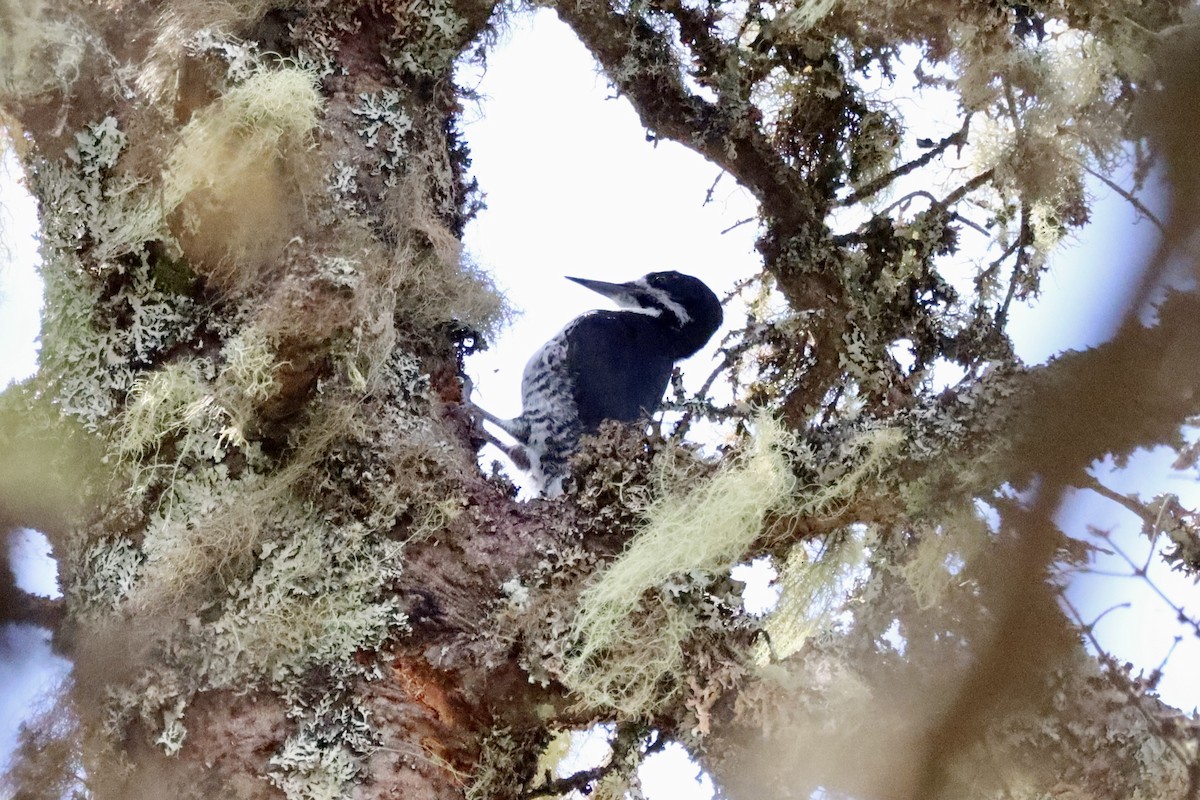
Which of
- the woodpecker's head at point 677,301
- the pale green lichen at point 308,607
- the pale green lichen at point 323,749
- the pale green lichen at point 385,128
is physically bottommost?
the pale green lichen at point 323,749

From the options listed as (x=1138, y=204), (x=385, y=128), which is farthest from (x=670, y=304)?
(x=1138, y=204)

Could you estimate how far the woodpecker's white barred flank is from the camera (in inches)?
95.0

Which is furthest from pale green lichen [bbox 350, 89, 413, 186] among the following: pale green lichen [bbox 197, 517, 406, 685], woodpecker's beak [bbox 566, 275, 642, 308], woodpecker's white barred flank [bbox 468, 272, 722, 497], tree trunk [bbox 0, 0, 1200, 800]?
woodpecker's beak [bbox 566, 275, 642, 308]

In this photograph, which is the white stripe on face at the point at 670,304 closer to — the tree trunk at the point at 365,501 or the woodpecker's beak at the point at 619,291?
the woodpecker's beak at the point at 619,291

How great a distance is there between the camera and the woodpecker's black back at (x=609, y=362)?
7.91ft

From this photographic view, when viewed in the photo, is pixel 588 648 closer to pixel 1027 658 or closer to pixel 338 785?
pixel 338 785

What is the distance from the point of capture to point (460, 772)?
1.31 m

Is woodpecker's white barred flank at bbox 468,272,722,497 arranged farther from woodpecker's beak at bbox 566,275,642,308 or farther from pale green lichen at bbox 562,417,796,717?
pale green lichen at bbox 562,417,796,717

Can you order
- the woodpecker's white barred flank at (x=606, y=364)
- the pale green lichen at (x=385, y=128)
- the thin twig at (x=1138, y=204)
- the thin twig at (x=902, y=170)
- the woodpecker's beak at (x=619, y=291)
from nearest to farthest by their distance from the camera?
1. the thin twig at (x=1138, y=204)
2. the pale green lichen at (x=385, y=128)
3. the thin twig at (x=902, y=170)
4. the woodpecker's white barred flank at (x=606, y=364)
5. the woodpecker's beak at (x=619, y=291)

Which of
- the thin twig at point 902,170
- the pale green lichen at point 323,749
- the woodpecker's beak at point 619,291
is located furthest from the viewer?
the woodpecker's beak at point 619,291

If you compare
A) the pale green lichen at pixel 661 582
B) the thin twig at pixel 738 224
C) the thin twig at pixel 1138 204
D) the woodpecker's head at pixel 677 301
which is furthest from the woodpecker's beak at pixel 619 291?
the thin twig at pixel 1138 204

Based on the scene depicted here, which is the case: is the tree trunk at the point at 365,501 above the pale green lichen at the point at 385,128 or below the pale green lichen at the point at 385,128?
below

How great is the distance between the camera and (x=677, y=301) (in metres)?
2.52

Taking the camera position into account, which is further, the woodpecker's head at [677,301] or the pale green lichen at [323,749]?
the woodpecker's head at [677,301]
